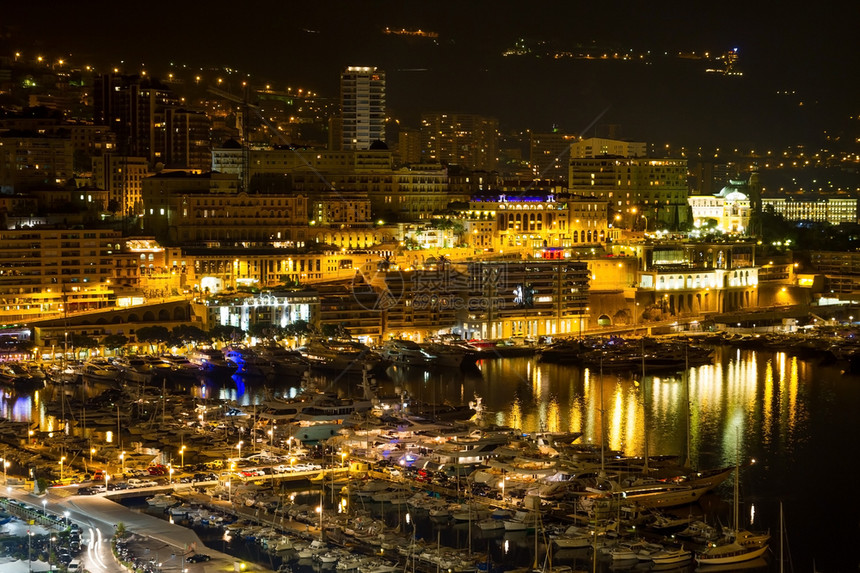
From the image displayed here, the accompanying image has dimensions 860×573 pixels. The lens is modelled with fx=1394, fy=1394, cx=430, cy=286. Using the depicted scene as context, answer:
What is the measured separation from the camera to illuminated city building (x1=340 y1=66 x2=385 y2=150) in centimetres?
4316

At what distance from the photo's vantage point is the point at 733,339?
1394 inches

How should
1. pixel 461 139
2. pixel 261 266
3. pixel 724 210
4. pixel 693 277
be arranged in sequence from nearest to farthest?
1. pixel 261 266
2. pixel 693 277
3. pixel 724 210
4. pixel 461 139

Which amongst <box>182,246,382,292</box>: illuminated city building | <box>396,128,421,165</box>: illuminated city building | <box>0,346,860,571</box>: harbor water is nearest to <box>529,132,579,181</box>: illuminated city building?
<box>396,128,421,165</box>: illuminated city building

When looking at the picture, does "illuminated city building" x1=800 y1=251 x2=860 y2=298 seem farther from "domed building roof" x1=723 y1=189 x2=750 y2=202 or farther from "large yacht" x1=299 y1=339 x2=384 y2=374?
"large yacht" x1=299 y1=339 x2=384 y2=374

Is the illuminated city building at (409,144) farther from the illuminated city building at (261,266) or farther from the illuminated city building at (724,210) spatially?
the illuminated city building at (261,266)

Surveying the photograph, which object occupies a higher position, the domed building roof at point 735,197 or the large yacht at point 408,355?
the domed building roof at point 735,197

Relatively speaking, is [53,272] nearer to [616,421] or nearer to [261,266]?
[261,266]

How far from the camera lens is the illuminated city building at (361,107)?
43.2 meters

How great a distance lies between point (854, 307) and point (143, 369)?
2150cm

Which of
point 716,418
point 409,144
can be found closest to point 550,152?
point 409,144

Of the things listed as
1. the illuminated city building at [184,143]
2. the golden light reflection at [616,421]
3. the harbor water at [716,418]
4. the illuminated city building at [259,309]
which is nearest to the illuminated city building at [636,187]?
the harbor water at [716,418]

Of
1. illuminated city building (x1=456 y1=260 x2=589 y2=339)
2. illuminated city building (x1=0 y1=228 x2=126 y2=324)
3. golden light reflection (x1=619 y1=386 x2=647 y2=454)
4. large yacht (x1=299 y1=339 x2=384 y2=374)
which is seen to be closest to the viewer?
golden light reflection (x1=619 y1=386 x2=647 y2=454)

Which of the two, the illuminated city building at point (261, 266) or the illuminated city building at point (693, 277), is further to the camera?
the illuminated city building at point (693, 277)

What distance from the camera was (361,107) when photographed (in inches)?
1710
